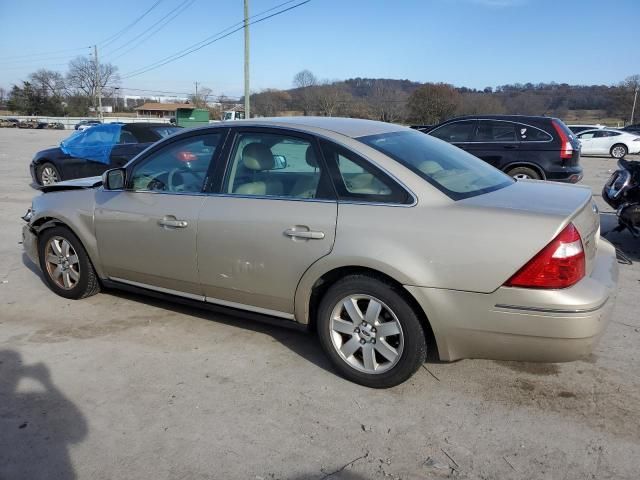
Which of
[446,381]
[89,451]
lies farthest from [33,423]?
[446,381]

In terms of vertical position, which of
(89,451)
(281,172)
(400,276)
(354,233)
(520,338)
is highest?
(281,172)

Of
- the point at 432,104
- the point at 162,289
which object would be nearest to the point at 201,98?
the point at 432,104

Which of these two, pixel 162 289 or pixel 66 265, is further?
pixel 66 265

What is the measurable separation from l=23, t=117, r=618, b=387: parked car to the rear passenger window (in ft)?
19.7

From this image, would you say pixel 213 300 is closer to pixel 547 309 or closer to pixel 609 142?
pixel 547 309

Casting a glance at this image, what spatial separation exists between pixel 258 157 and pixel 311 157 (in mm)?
466

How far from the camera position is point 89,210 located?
4.27 metres

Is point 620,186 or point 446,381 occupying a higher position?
point 620,186

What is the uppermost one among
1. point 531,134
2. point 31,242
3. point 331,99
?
point 331,99

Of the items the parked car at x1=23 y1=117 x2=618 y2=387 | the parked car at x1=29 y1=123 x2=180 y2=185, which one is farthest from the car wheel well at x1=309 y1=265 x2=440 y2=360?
the parked car at x1=29 y1=123 x2=180 y2=185

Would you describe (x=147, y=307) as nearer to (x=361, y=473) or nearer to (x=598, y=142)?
(x=361, y=473)

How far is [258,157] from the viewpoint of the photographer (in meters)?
3.61

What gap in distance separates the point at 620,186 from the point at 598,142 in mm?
19395

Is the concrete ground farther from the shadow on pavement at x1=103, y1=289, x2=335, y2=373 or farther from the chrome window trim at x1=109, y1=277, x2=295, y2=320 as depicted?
the chrome window trim at x1=109, y1=277, x2=295, y2=320
